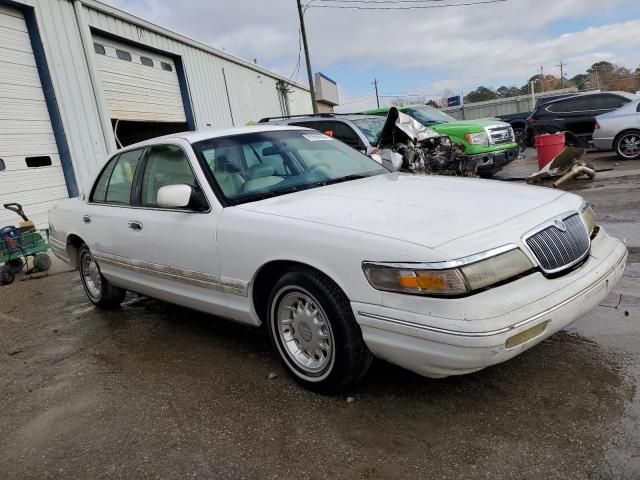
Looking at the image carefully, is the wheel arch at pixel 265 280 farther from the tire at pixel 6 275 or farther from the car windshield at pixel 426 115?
the car windshield at pixel 426 115

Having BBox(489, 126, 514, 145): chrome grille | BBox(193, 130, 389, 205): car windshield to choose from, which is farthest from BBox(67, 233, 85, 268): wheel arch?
BBox(489, 126, 514, 145): chrome grille

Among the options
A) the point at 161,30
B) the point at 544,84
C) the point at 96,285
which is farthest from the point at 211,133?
the point at 544,84

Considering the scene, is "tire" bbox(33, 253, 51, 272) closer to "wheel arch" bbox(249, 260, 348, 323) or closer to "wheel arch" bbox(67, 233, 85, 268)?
"wheel arch" bbox(67, 233, 85, 268)

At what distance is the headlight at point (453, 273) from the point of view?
7.39 ft

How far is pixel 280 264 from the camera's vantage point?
2.92 m

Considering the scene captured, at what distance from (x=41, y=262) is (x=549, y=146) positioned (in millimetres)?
9822

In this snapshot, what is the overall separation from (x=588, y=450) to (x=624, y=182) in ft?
26.5

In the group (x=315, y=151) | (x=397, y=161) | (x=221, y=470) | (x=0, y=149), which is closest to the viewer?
(x=221, y=470)

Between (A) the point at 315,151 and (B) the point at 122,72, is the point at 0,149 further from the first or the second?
(A) the point at 315,151

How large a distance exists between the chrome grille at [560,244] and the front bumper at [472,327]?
7 cm

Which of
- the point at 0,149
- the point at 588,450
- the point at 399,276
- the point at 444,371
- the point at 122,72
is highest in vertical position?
the point at 122,72

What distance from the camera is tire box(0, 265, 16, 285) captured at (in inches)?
276

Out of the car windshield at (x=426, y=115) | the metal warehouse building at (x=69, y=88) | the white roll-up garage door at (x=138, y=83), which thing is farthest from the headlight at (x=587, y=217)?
the white roll-up garage door at (x=138, y=83)

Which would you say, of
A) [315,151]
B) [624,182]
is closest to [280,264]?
[315,151]
